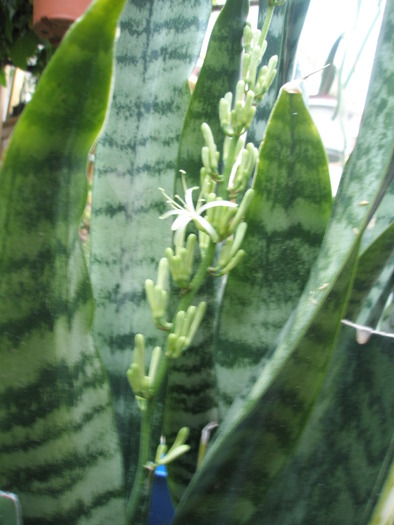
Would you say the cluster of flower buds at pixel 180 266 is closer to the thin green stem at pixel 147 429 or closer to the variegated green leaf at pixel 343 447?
the thin green stem at pixel 147 429

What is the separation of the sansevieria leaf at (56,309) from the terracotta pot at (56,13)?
91 cm

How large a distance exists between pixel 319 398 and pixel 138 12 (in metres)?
0.36

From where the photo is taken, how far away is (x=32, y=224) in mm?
279

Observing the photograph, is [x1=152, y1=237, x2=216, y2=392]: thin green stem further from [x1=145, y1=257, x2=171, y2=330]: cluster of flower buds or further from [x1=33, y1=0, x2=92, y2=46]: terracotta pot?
[x1=33, y1=0, x2=92, y2=46]: terracotta pot

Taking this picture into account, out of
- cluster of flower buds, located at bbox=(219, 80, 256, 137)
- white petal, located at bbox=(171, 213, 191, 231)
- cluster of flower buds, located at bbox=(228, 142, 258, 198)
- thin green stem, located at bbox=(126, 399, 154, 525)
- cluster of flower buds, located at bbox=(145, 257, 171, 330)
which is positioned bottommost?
thin green stem, located at bbox=(126, 399, 154, 525)

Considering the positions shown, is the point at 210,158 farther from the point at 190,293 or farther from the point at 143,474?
the point at 143,474

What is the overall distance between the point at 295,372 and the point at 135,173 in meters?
0.23

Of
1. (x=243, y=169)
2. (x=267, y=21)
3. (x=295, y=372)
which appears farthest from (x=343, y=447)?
(x=267, y=21)

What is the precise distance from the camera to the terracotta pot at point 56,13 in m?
1.08

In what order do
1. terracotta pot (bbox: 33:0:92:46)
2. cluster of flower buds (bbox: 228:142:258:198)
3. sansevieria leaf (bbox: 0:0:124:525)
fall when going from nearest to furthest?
sansevieria leaf (bbox: 0:0:124:525) → cluster of flower buds (bbox: 228:142:258:198) → terracotta pot (bbox: 33:0:92:46)

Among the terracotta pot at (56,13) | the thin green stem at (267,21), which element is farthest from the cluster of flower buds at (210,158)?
the terracotta pot at (56,13)

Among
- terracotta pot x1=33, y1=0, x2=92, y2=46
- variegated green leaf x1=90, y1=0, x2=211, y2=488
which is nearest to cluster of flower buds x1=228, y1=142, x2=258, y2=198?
variegated green leaf x1=90, y1=0, x2=211, y2=488

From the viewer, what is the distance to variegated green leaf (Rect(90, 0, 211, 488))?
440 mm

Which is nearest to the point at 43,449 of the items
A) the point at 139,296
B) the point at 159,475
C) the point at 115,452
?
the point at 115,452
